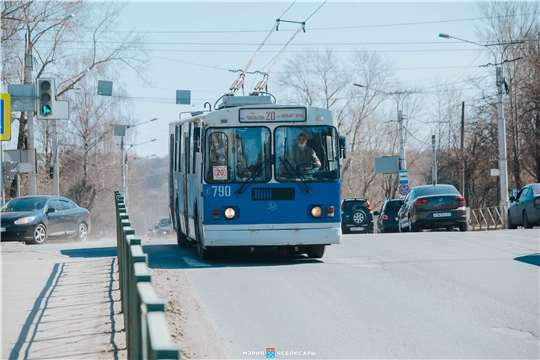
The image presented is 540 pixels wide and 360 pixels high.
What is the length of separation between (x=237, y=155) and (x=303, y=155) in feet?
4.05

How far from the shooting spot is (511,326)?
853cm

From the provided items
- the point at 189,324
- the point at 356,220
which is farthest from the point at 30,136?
the point at 189,324

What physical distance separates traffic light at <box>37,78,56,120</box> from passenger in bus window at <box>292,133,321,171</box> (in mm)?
11365

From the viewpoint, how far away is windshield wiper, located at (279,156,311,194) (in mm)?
15055

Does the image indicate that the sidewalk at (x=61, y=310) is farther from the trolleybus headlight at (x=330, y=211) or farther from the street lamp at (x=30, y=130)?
the street lamp at (x=30, y=130)

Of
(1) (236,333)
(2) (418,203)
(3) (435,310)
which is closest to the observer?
(1) (236,333)

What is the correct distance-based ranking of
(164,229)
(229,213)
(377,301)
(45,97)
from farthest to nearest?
Answer: (164,229) < (45,97) < (229,213) < (377,301)

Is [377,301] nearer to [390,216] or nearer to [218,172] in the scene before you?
[218,172]

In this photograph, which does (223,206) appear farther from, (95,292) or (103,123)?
(103,123)

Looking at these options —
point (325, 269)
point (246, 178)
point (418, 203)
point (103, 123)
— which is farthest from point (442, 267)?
point (103, 123)

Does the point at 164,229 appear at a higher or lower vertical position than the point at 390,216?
lower

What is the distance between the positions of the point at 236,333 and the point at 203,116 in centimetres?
740

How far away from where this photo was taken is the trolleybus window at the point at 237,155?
15.0 m

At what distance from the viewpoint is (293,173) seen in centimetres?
1509
